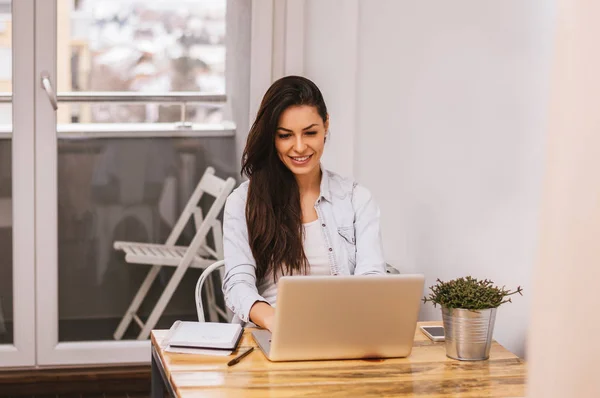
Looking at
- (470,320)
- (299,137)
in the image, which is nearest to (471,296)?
(470,320)

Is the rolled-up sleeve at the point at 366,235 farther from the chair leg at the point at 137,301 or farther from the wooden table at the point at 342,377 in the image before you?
the chair leg at the point at 137,301

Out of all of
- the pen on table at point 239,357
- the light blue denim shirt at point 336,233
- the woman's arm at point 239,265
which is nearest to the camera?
the pen on table at point 239,357

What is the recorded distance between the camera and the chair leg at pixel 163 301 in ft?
13.3

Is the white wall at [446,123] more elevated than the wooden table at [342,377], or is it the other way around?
the white wall at [446,123]

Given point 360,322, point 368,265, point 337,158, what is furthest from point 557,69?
point 337,158

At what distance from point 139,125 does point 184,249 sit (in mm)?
624

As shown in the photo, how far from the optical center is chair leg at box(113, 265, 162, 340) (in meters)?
4.04

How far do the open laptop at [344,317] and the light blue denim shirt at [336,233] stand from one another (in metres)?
0.51

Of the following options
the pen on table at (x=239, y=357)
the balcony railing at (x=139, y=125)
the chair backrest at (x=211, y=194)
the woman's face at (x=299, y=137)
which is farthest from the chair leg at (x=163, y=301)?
A: the pen on table at (x=239, y=357)

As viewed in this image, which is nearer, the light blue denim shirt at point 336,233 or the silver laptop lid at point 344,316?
the silver laptop lid at point 344,316

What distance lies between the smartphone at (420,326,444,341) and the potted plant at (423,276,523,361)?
159 millimetres

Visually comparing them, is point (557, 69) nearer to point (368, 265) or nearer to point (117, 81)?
point (368, 265)

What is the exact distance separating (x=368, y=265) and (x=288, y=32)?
1.77 metres

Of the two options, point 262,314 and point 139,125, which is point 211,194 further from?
point 262,314
